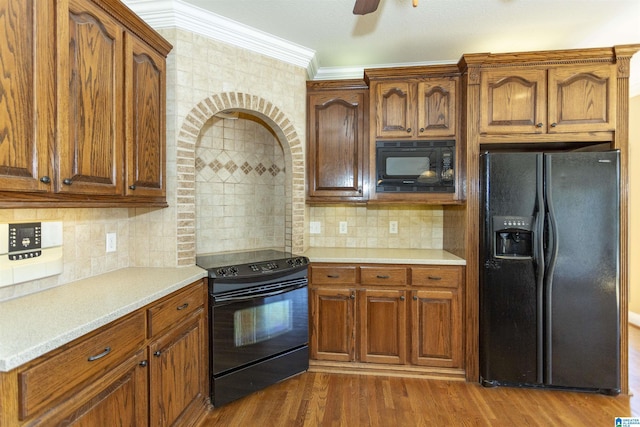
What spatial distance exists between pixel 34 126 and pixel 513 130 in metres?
2.86

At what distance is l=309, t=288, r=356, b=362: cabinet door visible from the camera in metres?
2.57

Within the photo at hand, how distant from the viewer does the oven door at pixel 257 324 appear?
2.09 m

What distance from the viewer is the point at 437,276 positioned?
250 cm

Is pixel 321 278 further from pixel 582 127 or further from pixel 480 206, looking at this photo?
pixel 582 127

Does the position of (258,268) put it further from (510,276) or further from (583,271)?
(583,271)

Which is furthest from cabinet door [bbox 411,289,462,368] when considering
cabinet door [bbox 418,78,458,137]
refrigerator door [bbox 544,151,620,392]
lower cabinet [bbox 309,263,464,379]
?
cabinet door [bbox 418,78,458,137]

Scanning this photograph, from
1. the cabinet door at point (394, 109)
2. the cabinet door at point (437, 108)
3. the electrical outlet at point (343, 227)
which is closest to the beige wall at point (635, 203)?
the cabinet door at point (437, 108)

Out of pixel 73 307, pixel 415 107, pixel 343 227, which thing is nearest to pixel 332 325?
pixel 343 227

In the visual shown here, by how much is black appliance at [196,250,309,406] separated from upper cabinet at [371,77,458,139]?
1.35 meters

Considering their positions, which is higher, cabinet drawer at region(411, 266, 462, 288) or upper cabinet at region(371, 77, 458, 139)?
upper cabinet at region(371, 77, 458, 139)

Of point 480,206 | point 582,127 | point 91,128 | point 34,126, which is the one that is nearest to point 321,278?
point 480,206

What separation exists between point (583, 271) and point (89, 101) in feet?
10.4

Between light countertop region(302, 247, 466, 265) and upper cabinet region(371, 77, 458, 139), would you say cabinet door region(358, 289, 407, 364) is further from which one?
upper cabinet region(371, 77, 458, 139)

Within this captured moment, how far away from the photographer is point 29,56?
1.23 metres
